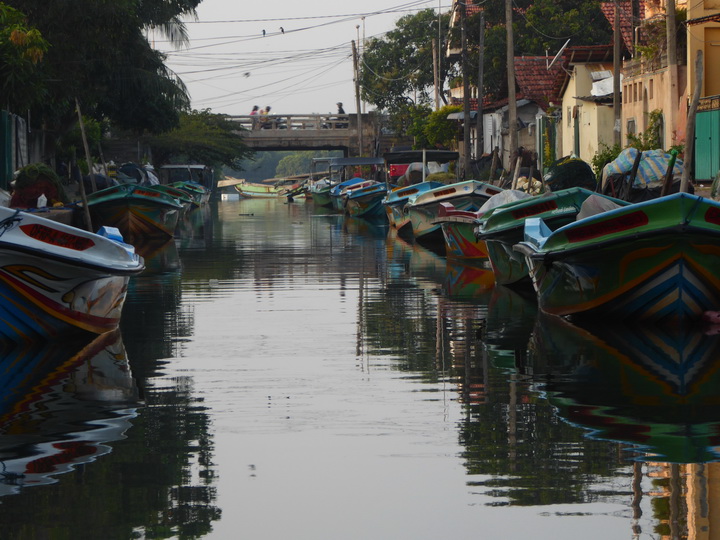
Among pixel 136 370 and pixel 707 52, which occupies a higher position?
pixel 707 52

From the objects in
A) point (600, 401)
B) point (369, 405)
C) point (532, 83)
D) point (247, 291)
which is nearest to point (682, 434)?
point (600, 401)

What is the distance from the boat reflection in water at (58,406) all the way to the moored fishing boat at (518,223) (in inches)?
225

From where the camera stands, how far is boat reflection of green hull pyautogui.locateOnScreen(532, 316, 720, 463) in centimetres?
678

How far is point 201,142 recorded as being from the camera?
69.6 meters

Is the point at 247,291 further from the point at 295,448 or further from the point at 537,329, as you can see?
the point at 295,448

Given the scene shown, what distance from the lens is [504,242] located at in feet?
51.2

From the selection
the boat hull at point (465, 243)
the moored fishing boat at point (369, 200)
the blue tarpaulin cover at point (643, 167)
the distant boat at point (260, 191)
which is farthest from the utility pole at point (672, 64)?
the distant boat at point (260, 191)

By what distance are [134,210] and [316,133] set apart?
157ft

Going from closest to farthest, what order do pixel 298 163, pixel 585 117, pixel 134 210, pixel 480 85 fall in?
pixel 134 210 < pixel 585 117 < pixel 480 85 < pixel 298 163

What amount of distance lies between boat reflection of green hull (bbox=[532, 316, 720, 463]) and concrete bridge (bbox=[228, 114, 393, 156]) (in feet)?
211

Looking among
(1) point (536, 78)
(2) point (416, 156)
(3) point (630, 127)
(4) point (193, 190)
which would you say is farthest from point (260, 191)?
(3) point (630, 127)

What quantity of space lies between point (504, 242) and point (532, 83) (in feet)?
106

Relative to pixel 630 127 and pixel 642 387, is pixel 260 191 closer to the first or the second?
pixel 630 127

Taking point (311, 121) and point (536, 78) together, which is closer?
point (536, 78)
